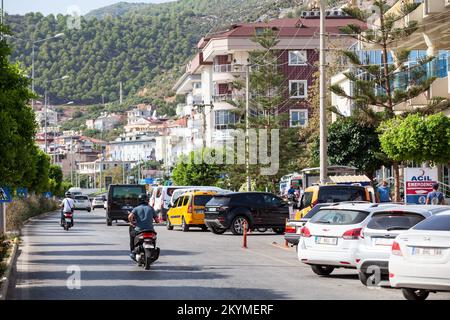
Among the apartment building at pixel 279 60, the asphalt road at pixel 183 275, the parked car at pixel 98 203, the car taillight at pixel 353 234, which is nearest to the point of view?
the asphalt road at pixel 183 275

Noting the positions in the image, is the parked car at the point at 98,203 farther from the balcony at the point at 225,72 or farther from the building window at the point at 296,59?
the building window at the point at 296,59

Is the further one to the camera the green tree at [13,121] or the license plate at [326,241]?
the green tree at [13,121]

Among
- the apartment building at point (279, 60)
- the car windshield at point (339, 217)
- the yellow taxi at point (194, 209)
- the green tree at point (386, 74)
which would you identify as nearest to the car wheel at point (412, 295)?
the car windshield at point (339, 217)

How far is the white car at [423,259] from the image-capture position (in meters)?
15.8

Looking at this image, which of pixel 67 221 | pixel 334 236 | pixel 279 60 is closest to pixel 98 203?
pixel 279 60

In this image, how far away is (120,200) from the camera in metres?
51.5

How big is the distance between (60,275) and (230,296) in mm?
5575

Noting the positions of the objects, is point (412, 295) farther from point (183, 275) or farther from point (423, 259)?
point (183, 275)

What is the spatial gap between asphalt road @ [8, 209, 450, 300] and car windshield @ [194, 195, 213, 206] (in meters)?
9.82

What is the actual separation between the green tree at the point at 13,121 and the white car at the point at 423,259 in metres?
10.9

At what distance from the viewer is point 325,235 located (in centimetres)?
2141

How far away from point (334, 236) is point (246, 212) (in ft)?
61.4
